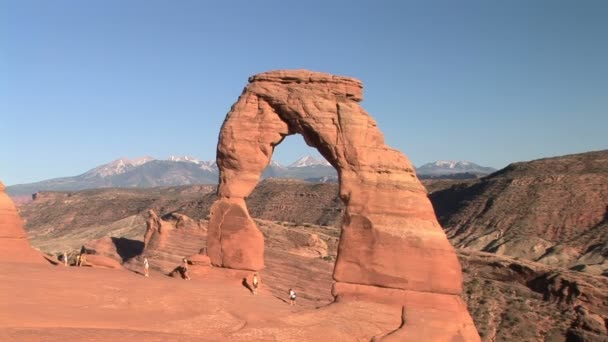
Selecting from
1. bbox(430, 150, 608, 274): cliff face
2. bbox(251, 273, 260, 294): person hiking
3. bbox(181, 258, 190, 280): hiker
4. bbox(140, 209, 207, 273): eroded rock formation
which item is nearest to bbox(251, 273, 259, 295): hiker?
bbox(251, 273, 260, 294): person hiking

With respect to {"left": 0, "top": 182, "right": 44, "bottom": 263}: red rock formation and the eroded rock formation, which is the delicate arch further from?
the eroded rock formation

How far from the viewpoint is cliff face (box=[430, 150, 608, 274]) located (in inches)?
2147

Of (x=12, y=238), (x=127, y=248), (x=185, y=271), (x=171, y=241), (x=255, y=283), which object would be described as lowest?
(x=127, y=248)

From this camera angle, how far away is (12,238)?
24516 millimetres

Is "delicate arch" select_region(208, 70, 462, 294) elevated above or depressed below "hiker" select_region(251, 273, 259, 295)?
above

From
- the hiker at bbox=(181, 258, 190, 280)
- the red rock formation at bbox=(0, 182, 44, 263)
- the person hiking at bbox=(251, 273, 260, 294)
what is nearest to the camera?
the person hiking at bbox=(251, 273, 260, 294)

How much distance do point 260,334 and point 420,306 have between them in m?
5.66

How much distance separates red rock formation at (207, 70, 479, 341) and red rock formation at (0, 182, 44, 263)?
7698mm

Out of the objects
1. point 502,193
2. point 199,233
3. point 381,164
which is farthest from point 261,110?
point 502,193

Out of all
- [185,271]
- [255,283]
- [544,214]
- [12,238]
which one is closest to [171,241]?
[12,238]

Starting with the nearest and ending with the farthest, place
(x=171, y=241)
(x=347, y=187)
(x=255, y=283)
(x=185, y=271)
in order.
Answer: (x=347, y=187), (x=255, y=283), (x=185, y=271), (x=171, y=241)

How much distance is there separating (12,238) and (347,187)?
14.3 metres

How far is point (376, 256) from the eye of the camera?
18016 mm

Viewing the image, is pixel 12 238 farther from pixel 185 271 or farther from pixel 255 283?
pixel 255 283
